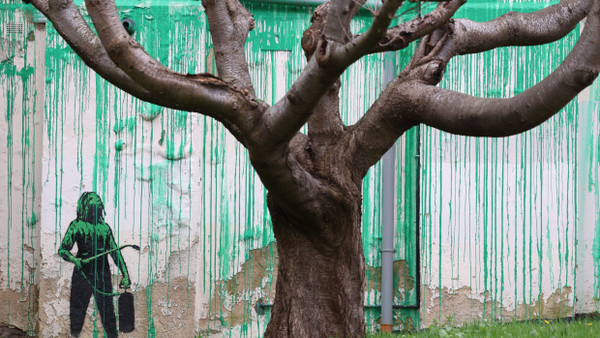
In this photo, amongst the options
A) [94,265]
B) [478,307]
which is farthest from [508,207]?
[94,265]

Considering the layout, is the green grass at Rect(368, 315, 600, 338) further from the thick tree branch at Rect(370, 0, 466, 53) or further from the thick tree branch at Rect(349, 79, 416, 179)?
the thick tree branch at Rect(370, 0, 466, 53)

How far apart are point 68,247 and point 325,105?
298 centimetres

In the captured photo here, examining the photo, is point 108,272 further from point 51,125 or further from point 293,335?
point 293,335

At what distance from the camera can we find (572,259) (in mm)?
5715

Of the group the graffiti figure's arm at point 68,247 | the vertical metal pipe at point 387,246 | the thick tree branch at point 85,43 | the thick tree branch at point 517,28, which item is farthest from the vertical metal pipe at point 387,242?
the thick tree branch at point 85,43

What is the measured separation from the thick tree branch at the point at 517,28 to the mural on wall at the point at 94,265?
3202 mm

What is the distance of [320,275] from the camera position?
11.6ft

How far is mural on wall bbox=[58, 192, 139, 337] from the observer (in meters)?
5.51

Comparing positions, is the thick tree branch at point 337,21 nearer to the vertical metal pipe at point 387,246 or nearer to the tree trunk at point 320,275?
the tree trunk at point 320,275

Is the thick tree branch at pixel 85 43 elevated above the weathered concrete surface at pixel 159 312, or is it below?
above

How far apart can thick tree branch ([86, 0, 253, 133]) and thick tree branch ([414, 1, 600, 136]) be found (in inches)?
35.8

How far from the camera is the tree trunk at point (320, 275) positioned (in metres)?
3.50

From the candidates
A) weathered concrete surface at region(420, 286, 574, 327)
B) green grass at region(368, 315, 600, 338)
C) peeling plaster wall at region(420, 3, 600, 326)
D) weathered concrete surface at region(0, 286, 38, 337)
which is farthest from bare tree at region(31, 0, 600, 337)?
weathered concrete surface at region(0, 286, 38, 337)

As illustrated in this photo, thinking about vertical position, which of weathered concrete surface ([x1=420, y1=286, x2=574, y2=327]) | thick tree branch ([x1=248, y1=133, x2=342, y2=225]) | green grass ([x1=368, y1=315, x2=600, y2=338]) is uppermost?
thick tree branch ([x1=248, y1=133, x2=342, y2=225])
